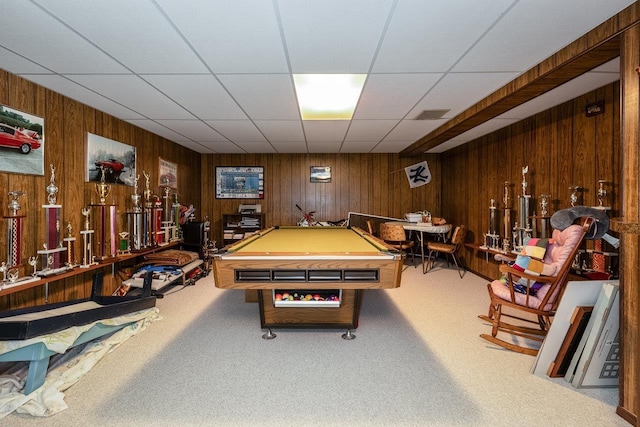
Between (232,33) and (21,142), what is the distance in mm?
2373

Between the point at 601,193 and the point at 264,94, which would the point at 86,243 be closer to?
the point at 264,94

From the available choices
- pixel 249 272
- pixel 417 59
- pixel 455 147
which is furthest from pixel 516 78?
pixel 455 147

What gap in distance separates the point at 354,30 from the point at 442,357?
8.63ft

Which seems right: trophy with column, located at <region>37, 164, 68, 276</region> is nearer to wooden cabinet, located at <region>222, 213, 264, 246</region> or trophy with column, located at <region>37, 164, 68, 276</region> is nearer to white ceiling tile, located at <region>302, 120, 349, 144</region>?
white ceiling tile, located at <region>302, 120, 349, 144</region>

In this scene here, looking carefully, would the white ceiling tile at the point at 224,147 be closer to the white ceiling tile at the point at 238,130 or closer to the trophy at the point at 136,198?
the white ceiling tile at the point at 238,130

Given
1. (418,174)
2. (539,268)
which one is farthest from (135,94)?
(418,174)

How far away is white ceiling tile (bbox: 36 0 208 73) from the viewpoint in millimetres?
1824

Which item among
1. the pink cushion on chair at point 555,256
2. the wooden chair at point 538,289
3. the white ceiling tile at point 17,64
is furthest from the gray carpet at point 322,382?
the white ceiling tile at point 17,64

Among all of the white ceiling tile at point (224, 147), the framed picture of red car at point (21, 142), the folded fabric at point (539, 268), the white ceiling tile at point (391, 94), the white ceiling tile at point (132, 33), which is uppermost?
the white ceiling tile at point (224, 147)

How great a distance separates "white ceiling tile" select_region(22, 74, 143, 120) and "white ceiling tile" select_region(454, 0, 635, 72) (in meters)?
3.70

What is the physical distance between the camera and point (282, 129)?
4.81 metres

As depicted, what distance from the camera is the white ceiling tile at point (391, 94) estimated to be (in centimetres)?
286

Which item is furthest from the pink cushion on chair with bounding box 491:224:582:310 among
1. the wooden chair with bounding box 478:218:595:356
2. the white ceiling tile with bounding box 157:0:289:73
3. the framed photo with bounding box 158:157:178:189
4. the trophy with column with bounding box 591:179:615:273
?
the framed photo with bounding box 158:157:178:189

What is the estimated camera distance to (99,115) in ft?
12.4
